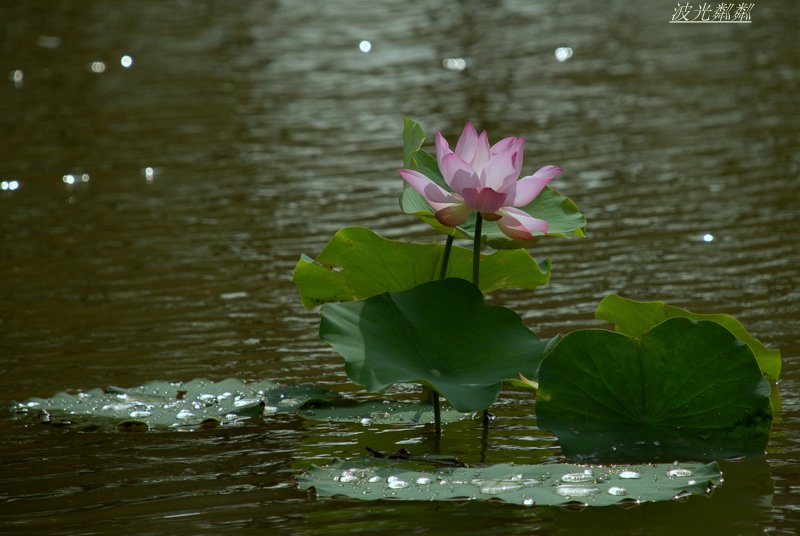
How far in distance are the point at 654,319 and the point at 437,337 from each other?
1.32 ft

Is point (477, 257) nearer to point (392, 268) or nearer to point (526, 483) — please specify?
point (392, 268)

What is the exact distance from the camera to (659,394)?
6.85 ft

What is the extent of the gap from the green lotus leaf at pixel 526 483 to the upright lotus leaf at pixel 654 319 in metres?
0.36

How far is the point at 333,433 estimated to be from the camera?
2438 mm

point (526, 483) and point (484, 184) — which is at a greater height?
point (484, 184)

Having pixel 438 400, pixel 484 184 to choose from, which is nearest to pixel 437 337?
pixel 438 400

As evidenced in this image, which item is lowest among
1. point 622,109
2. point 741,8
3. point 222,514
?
point 222,514

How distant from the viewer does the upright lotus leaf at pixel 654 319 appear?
224cm

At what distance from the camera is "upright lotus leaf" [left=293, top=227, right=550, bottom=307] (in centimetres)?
238

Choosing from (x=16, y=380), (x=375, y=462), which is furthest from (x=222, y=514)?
(x=16, y=380)

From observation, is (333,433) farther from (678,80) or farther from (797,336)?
(678,80)

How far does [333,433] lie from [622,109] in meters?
3.66

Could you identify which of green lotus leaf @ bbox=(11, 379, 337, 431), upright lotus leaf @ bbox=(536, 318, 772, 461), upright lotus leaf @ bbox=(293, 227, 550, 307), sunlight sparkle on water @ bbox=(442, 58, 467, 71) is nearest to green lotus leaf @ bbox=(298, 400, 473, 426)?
green lotus leaf @ bbox=(11, 379, 337, 431)

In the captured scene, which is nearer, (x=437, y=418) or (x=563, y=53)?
(x=437, y=418)
